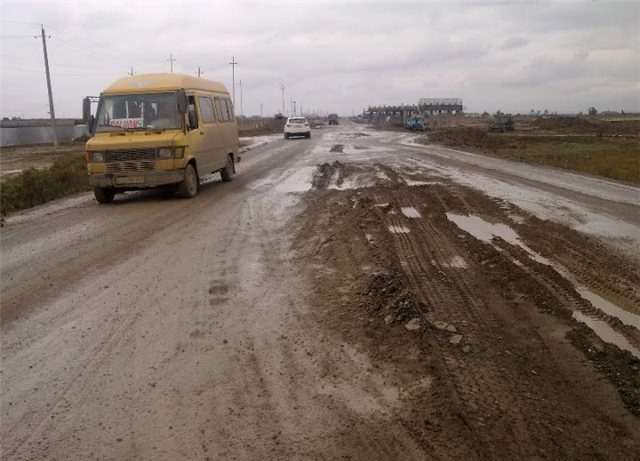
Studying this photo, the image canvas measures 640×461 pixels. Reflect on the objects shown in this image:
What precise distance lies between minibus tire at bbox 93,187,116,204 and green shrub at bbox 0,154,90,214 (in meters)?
2.05

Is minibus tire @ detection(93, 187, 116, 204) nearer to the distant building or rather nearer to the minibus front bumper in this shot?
the minibus front bumper

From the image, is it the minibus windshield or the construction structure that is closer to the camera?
the minibus windshield

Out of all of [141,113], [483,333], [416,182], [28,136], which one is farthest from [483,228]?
[28,136]

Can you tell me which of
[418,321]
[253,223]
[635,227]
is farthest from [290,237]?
[635,227]

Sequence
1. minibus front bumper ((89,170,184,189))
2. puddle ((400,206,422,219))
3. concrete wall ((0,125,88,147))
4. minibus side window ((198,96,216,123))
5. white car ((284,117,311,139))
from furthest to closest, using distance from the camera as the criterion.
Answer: concrete wall ((0,125,88,147))
white car ((284,117,311,139))
minibus side window ((198,96,216,123))
minibus front bumper ((89,170,184,189))
puddle ((400,206,422,219))

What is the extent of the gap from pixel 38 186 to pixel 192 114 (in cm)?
478

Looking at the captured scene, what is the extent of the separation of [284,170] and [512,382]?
14.9m

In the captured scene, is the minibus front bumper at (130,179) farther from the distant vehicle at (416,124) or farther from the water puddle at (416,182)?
the distant vehicle at (416,124)

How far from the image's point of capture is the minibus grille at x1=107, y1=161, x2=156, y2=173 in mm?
11461

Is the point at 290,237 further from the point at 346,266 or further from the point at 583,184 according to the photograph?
A: the point at 583,184

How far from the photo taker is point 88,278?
20.9 ft

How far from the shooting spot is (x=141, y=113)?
11961mm

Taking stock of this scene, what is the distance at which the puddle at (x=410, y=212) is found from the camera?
370 inches

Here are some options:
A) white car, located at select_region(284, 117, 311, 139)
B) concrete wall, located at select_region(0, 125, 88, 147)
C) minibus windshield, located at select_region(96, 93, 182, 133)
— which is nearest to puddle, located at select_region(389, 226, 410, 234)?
minibus windshield, located at select_region(96, 93, 182, 133)
